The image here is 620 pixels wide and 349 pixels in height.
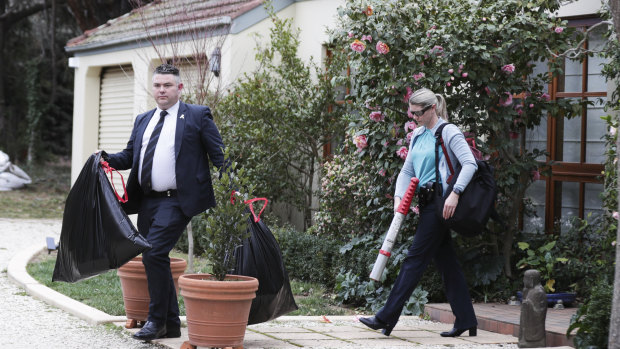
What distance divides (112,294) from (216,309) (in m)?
3.21

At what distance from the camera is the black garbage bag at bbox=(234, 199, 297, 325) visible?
5.50 metres

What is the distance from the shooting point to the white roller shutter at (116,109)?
15980 mm

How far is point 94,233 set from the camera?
5.49m

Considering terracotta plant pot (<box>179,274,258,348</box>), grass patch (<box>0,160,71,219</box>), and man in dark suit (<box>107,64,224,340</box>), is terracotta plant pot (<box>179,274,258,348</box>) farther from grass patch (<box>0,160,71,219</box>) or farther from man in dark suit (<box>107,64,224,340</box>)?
grass patch (<box>0,160,71,219</box>)

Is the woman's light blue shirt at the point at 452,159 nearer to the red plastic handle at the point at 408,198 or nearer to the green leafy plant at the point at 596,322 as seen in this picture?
the red plastic handle at the point at 408,198

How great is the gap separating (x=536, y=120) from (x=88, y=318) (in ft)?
14.1

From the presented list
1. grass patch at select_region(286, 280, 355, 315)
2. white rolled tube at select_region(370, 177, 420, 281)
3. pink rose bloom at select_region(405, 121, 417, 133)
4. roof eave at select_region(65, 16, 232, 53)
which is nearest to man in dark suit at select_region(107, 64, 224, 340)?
white rolled tube at select_region(370, 177, 420, 281)

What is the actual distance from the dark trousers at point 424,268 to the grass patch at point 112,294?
154 centimetres

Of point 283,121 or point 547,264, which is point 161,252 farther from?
point 283,121

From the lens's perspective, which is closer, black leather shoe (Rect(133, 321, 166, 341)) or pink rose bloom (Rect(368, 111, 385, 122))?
black leather shoe (Rect(133, 321, 166, 341))

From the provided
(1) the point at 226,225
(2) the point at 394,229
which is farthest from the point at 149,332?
(2) the point at 394,229

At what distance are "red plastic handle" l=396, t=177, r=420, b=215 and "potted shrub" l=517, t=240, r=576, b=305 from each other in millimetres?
1835

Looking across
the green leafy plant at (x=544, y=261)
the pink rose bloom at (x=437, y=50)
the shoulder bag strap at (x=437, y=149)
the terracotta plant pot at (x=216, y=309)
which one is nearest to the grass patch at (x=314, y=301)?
the green leafy plant at (x=544, y=261)

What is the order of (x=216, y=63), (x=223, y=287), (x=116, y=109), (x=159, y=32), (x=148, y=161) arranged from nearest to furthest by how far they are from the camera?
(x=223, y=287) < (x=148, y=161) < (x=159, y=32) < (x=216, y=63) < (x=116, y=109)
